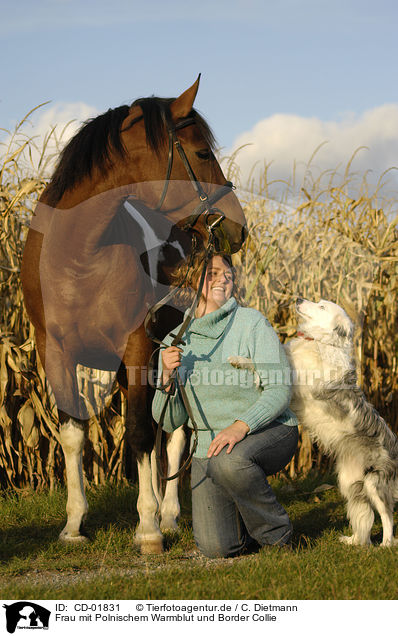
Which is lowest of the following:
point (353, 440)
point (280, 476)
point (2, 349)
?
point (280, 476)

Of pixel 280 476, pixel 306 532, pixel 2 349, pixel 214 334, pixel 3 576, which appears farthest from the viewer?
pixel 280 476

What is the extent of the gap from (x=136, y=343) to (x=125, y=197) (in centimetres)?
87

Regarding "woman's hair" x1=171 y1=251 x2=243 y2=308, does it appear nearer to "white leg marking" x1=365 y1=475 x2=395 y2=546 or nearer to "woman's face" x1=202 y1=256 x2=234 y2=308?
"woman's face" x1=202 y1=256 x2=234 y2=308

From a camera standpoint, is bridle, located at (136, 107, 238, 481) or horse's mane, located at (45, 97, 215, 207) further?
horse's mane, located at (45, 97, 215, 207)

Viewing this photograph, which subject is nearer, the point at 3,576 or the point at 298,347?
the point at 3,576

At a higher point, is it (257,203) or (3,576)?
(257,203)

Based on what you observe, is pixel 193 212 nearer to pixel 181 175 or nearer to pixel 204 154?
pixel 181 175

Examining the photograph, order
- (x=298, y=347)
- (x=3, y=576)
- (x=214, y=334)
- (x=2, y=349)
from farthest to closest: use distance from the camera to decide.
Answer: (x=2, y=349) < (x=298, y=347) < (x=214, y=334) < (x=3, y=576)

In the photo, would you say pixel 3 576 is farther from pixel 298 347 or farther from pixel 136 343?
pixel 298 347

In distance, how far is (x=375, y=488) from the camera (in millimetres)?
3881

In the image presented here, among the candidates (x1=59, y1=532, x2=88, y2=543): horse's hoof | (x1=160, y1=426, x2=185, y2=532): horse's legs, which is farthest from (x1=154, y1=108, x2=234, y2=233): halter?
(x1=59, y1=532, x2=88, y2=543): horse's hoof

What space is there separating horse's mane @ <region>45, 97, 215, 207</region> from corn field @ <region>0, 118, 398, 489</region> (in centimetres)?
135

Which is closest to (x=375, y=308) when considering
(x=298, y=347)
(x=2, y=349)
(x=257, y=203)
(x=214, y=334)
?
(x=257, y=203)

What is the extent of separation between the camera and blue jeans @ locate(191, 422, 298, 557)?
355 cm
